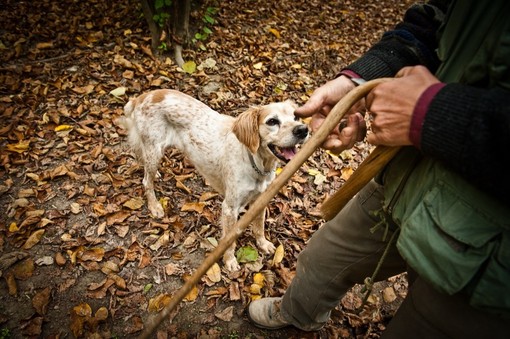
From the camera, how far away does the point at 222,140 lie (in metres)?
3.35

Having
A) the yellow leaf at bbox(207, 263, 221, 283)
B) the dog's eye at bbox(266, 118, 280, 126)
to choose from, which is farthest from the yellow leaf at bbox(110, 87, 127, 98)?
the yellow leaf at bbox(207, 263, 221, 283)

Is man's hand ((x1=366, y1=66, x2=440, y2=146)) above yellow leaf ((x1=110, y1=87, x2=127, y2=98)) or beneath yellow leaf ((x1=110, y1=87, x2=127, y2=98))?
above

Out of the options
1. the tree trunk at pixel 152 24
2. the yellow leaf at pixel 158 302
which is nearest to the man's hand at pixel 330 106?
the yellow leaf at pixel 158 302

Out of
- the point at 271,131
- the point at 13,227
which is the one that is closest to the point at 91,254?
the point at 13,227

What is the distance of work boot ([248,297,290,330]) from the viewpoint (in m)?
2.71

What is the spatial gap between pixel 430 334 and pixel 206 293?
231 cm

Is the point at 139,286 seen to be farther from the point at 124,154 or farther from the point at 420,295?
the point at 420,295

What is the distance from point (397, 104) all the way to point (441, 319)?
88cm

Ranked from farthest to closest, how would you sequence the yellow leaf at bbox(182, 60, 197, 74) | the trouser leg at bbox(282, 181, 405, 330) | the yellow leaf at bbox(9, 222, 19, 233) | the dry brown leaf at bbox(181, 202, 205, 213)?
the yellow leaf at bbox(182, 60, 197, 74) < the dry brown leaf at bbox(181, 202, 205, 213) < the yellow leaf at bbox(9, 222, 19, 233) < the trouser leg at bbox(282, 181, 405, 330)

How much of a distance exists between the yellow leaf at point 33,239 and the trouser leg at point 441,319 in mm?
3539

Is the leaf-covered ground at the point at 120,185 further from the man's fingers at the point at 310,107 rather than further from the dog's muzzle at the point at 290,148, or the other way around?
the man's fingers at the point at 310,107

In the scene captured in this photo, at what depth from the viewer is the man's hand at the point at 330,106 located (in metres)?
1.66

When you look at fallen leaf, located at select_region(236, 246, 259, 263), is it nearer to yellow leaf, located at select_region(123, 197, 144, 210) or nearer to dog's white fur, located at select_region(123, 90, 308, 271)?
dog's white fur, located at select_region(123, 90, 308, 271)

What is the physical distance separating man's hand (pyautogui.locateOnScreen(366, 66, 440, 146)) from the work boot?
1.97 metres
